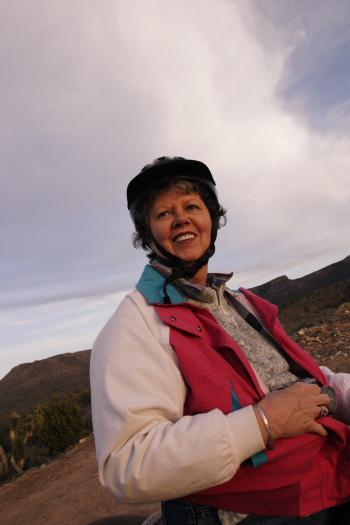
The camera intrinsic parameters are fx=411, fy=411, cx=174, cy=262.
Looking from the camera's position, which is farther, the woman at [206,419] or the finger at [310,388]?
the finger at [310,388]

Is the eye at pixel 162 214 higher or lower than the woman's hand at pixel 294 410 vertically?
higher

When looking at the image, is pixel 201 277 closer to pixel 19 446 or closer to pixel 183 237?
pixel 183 237

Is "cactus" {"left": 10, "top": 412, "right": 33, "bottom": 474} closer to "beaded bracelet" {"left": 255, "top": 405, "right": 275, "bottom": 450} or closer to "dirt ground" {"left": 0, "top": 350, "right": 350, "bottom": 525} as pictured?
"dirt ground" {"left": 0, "top": 350, "right": 350, "bottom": 525}

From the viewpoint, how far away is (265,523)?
1707 mm

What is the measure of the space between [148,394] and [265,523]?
2.45 feet

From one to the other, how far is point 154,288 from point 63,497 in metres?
6.25

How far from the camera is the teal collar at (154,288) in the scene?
198cm

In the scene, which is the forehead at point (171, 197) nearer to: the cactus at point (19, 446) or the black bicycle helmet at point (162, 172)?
the black bicycle helmet at point (162, 172)

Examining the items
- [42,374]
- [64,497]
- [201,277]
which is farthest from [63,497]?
[42,374]

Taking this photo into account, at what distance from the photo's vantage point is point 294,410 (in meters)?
1.78

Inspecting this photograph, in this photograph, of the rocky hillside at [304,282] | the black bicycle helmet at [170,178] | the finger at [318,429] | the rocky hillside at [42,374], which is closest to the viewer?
the finger at [318,429]

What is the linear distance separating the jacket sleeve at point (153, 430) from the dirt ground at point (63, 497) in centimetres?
431

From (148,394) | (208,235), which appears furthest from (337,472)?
(208,235)

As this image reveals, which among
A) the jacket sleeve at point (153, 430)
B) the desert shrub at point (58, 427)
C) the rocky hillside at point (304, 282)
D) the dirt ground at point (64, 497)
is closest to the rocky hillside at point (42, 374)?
the rocky hillside at point (304, 282)
